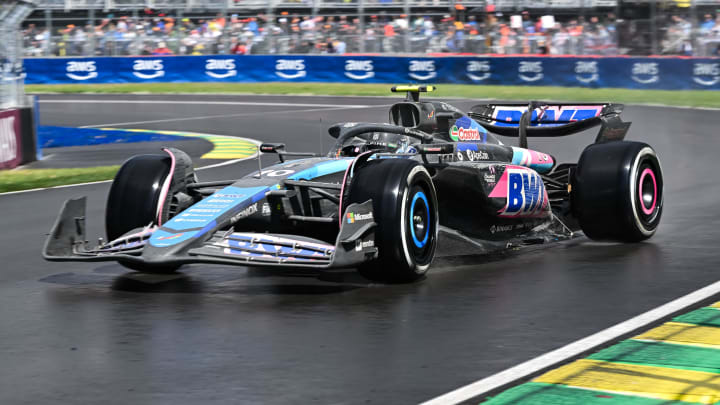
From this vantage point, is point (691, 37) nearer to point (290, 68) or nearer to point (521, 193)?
point (290, 68)

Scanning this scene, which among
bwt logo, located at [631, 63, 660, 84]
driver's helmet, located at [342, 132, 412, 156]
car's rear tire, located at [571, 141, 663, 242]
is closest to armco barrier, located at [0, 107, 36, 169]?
driver's helmet, located at [342, 132, 412, 156]

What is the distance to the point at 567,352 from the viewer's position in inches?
222

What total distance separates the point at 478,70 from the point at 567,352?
28.4 meters

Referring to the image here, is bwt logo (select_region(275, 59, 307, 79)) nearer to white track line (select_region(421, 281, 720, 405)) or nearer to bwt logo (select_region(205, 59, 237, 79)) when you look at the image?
bwt logo (select_region(205, 59, 237, 79))

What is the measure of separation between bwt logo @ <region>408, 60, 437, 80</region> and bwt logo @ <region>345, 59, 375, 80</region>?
216 cm

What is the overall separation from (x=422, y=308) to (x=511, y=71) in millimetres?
26631

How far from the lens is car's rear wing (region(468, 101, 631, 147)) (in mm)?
10055

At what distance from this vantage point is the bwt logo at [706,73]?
28.6 metres

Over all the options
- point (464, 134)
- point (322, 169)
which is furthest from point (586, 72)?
point (322, 169)

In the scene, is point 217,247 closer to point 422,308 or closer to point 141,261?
point 141,261

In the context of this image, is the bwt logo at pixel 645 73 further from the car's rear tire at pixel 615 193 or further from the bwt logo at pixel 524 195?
the bwt logo at pixel 524 195

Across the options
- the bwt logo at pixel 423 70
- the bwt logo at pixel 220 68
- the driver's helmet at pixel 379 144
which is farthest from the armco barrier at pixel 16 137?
the bwt logo at pixel 220 68

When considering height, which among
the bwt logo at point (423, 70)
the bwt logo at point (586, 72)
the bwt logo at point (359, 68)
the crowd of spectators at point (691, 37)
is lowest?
the bwt logo at point (359, 68)

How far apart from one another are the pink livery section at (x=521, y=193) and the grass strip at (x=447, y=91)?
18.1 metres
